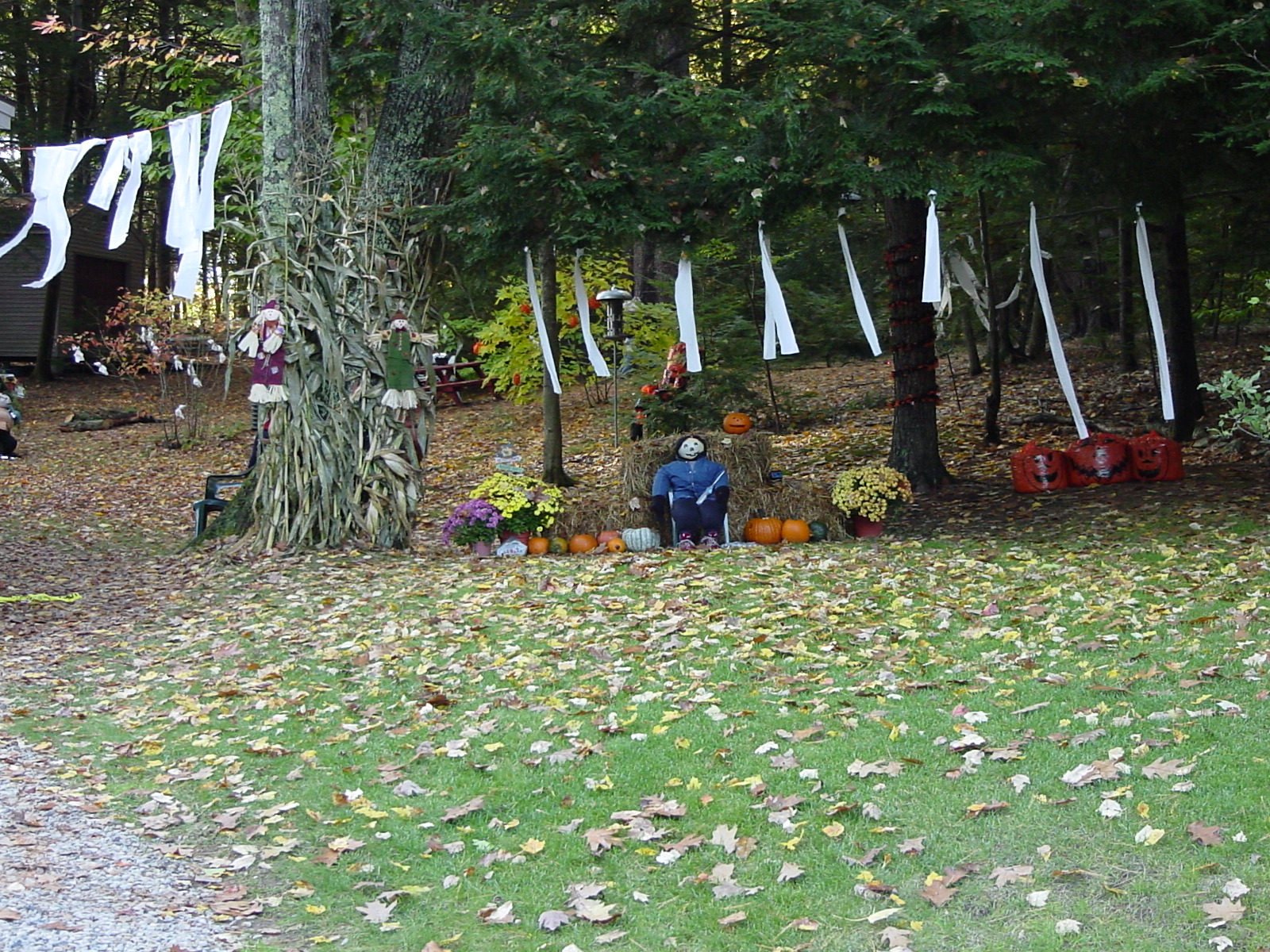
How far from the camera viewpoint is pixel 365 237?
1109 cm

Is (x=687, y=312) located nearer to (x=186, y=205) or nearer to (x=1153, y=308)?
(x=1153, y=308)

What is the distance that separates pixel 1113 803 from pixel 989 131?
6.17 metres

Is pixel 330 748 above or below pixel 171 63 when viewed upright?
below

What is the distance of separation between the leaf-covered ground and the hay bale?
105 centimetres

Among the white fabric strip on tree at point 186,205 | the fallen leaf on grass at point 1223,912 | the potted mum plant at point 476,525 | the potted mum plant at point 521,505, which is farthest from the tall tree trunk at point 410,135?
the fallen leaf on grass at point 1223,912

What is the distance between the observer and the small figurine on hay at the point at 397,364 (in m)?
A: 11.0

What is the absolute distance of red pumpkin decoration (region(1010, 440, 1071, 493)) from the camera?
1211cm

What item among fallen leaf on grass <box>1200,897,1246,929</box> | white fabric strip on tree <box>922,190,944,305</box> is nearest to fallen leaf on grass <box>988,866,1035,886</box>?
fallen leaf on grass <box>1200,897,1246,929</box>

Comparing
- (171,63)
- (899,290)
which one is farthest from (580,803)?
(171,63)

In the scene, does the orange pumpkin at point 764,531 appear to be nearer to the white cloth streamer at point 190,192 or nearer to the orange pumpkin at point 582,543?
the orange pumpkin at point 582,543

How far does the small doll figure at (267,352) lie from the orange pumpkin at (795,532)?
4453 mm

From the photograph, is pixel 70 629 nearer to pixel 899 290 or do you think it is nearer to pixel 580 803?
pixel 580 803

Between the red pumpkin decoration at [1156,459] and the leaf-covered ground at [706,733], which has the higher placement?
the red pumpkin decoration at [1156,459]

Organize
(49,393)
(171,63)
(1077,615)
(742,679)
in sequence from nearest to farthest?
(742,679) < (1077,615) < (171,63) < (49,393)
